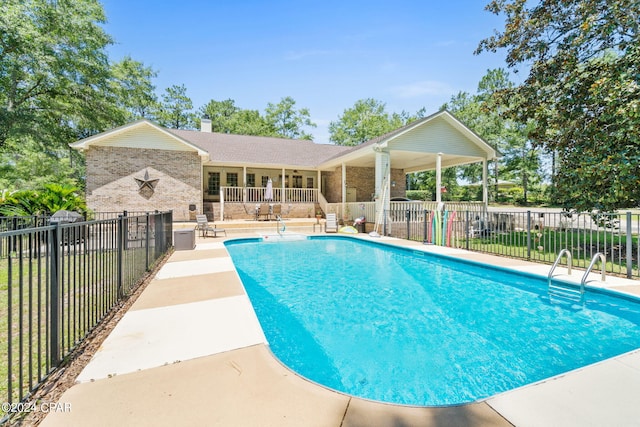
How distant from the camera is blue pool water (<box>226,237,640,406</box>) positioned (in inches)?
128

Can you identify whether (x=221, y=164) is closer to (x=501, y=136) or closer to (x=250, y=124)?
(x=250, y=124)

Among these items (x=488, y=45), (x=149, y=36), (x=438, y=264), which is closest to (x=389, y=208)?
(x=438, y=264)

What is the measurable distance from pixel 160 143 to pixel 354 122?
2969 cm

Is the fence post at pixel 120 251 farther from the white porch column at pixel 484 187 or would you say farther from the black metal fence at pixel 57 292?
the white porch column at pixel 484 187

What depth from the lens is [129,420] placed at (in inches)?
79.7

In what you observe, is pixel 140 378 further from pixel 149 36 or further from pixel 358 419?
pixel 149 36

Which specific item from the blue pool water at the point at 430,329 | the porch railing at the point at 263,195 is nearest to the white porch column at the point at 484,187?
the blue pool water at the point at 430,329

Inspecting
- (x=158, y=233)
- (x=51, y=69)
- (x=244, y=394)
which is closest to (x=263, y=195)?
(x=158, y=233)

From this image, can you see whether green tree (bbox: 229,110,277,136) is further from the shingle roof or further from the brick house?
the brick house

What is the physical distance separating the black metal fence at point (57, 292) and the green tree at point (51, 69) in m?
17.4

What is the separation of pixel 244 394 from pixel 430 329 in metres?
3.21

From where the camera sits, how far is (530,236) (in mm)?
9227

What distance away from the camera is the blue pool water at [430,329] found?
326 cm

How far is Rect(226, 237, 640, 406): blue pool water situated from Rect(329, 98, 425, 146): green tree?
33.7m
